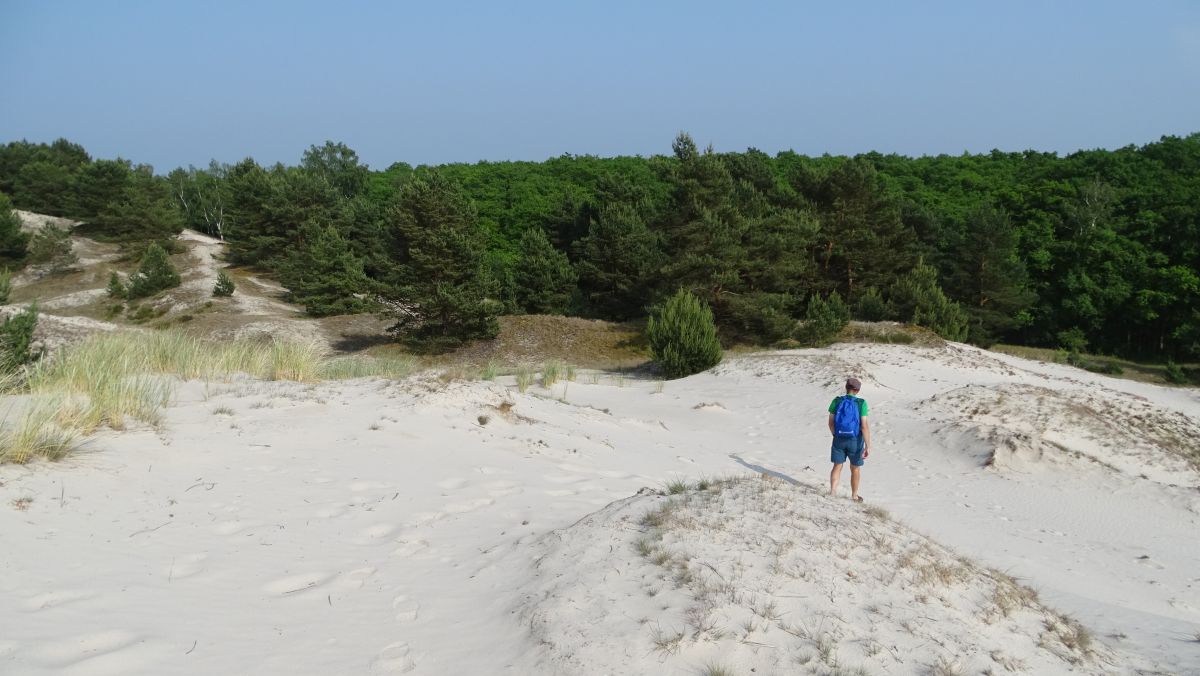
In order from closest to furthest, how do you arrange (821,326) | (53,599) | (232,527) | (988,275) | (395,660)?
(395,660) < (53,599) < (232,527) < (821,326) < (988,275)

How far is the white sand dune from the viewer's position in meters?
3.26

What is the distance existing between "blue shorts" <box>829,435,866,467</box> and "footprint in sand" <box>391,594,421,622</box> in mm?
5388

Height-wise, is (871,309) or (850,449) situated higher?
(850,449)

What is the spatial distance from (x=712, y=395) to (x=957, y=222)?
40325mm

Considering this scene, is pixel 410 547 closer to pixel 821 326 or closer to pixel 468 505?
pixel 468 505

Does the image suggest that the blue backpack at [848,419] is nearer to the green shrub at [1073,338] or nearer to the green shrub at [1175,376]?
the green shrub at [1175,376]

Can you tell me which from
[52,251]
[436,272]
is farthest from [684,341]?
[52,251]

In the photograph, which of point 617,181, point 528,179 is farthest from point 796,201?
point 528,179

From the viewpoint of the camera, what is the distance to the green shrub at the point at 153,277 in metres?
35.6

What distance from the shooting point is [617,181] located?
142ft

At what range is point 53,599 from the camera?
3432 mm

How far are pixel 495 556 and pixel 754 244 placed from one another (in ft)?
82.4

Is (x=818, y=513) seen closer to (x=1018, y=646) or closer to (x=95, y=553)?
(x=1018, y=646)

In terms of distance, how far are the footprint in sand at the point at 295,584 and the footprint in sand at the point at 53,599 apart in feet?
2.79
